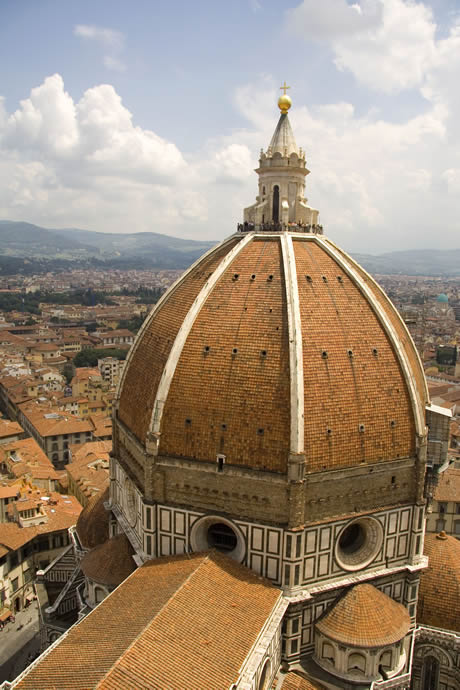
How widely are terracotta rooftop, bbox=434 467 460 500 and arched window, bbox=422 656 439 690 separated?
13818 millimetres

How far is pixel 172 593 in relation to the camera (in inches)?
598

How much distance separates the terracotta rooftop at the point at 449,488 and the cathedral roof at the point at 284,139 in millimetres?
21203

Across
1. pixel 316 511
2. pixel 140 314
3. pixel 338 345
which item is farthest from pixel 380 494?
pixel 140 314

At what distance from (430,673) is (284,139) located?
66.8 feet

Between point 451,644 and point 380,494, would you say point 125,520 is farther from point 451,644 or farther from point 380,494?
point 451,644

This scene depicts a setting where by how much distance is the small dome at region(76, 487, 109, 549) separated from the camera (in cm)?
2311

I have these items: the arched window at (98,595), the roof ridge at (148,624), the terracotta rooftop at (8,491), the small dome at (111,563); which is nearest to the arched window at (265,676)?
the roof ridge at (148,624)

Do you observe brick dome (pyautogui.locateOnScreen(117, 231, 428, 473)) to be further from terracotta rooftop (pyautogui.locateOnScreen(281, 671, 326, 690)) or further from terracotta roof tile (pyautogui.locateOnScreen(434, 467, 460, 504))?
terracotta roof tile (pyautogui.locateOnScreen(434, 467, 460, 504))

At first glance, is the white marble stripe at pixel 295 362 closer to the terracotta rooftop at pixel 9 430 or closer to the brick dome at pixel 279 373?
the brick dome at pixel 279 373

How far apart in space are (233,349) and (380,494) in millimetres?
6553

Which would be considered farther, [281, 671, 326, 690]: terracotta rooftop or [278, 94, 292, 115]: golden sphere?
[278, 94, 292, 115]: golden sphere

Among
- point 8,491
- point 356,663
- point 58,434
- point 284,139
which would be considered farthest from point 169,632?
point 58,434

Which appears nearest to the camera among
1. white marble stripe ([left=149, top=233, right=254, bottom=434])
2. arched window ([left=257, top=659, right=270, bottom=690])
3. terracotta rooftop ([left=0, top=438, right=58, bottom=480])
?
arched window ([left=257, top=659, right=270, bottom=690])

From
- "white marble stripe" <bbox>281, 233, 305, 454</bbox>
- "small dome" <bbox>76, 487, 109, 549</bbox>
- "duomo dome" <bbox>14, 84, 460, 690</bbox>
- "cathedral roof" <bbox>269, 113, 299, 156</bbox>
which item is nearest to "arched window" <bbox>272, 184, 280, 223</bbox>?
"cathedral roof" <bbox>269, 113, 299, 156</bbox>
